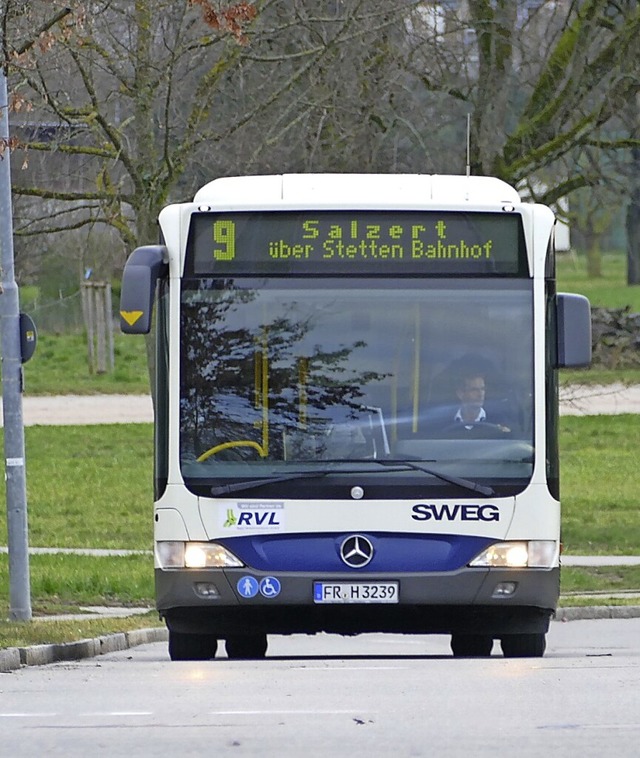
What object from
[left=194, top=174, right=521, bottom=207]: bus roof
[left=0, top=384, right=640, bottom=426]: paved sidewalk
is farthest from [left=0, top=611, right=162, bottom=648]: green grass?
[left=0, top=384, right=640, bottom=426]: paved sidewalk

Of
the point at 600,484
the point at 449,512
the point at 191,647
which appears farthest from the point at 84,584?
the point at 600,484

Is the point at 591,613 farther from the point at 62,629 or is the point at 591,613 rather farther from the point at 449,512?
the point at 449,512

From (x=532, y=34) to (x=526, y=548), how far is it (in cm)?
1142

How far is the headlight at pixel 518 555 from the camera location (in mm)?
9953

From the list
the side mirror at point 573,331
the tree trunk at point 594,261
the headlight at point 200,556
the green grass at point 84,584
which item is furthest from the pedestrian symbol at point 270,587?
the tree trunk at point 594,261

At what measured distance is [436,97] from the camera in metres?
20.6

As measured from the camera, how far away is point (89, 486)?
2525 cm

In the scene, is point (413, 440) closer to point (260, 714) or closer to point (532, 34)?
point (260, 714)

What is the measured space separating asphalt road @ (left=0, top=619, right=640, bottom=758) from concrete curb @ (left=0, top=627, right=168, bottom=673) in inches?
5.7

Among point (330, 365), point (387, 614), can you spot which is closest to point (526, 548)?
point (387, 614)

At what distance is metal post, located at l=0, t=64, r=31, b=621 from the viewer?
45.6ft

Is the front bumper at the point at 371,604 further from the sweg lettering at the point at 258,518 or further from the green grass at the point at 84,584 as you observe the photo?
the green grass at the point at 84,584

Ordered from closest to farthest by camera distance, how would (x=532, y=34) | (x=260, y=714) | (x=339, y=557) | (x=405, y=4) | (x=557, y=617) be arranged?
(x=260, y=714) → (x=339, y=557) → (x=557, y=617) → (x=405, y=4) → (x=532, y=34)

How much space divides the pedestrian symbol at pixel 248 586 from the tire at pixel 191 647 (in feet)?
3.67
